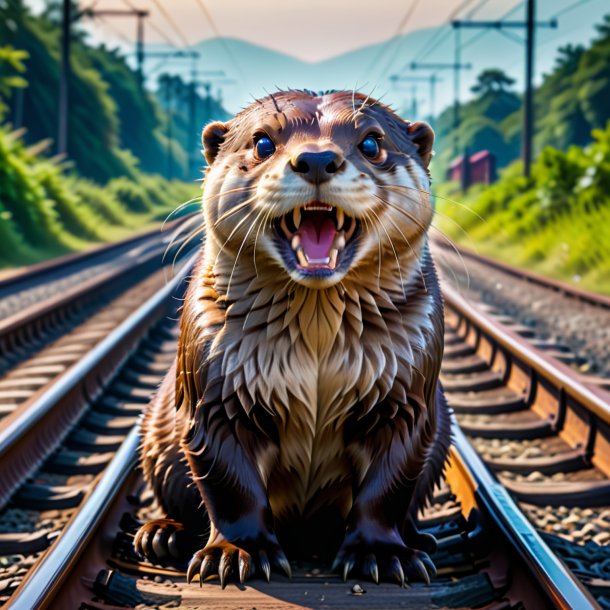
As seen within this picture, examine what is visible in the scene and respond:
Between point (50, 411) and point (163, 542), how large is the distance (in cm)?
224

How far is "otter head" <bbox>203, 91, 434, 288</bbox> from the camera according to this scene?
8.59 ft

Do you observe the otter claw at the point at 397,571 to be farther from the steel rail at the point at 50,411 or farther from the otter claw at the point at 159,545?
the steel rail at the point at 50,411

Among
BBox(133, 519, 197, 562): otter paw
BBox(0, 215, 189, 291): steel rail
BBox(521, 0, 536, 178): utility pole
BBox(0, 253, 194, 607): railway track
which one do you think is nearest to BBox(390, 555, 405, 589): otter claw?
BBox(133, 519, 197, 562): otter paw

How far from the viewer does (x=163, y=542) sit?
3203 millimetres

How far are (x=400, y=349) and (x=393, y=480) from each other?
407 millimetres

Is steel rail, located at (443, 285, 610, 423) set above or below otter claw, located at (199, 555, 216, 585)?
above

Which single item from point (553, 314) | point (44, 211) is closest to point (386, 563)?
point (553, 314)

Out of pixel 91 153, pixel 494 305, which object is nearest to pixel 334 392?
pixel 494 305

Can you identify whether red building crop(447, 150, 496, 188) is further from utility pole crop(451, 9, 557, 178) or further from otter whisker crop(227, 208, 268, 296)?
otter whisker crop(227, 208, 268, 296)

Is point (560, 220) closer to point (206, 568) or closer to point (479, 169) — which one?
point (206, 568)

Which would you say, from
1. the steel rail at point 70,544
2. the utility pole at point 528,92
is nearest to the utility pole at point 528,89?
the utility pole at point 528,92

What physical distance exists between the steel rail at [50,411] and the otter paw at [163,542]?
94 centimetres

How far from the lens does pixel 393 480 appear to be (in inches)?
117

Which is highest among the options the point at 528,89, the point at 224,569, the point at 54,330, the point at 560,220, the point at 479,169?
the point at 528,89
